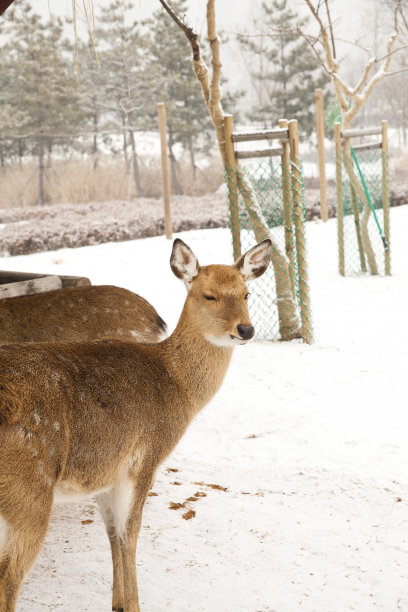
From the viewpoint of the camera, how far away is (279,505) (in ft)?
11.9

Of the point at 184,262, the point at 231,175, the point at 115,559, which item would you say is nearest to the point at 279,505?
the point at 115,559

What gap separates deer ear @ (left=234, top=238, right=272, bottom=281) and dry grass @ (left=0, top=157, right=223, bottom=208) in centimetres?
1843

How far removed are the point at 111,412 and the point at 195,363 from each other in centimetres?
51

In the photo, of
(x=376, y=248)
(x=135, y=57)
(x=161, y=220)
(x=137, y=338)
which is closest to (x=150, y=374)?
(x=137, y=338)

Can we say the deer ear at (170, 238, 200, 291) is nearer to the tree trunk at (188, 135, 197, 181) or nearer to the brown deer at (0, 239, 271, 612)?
the brown deer at (0, 239, 271, 612)

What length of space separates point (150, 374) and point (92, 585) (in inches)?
37.1

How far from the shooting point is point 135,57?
2373 centimetres

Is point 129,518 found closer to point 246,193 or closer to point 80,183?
point 246,193

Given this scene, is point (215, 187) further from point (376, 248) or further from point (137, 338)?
point (137, 338)

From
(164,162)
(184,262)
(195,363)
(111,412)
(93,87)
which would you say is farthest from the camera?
(93,87)

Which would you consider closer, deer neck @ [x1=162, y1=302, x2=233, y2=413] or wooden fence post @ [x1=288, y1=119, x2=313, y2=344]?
deer neck @ [x1=162, y1=302, x2=233, y2=413]

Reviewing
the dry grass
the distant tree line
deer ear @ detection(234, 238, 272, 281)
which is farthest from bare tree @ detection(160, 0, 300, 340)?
the distant tree line

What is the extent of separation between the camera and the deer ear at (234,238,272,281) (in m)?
2.96

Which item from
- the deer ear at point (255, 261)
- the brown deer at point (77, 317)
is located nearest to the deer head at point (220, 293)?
the deer ear at point (255, 261)
